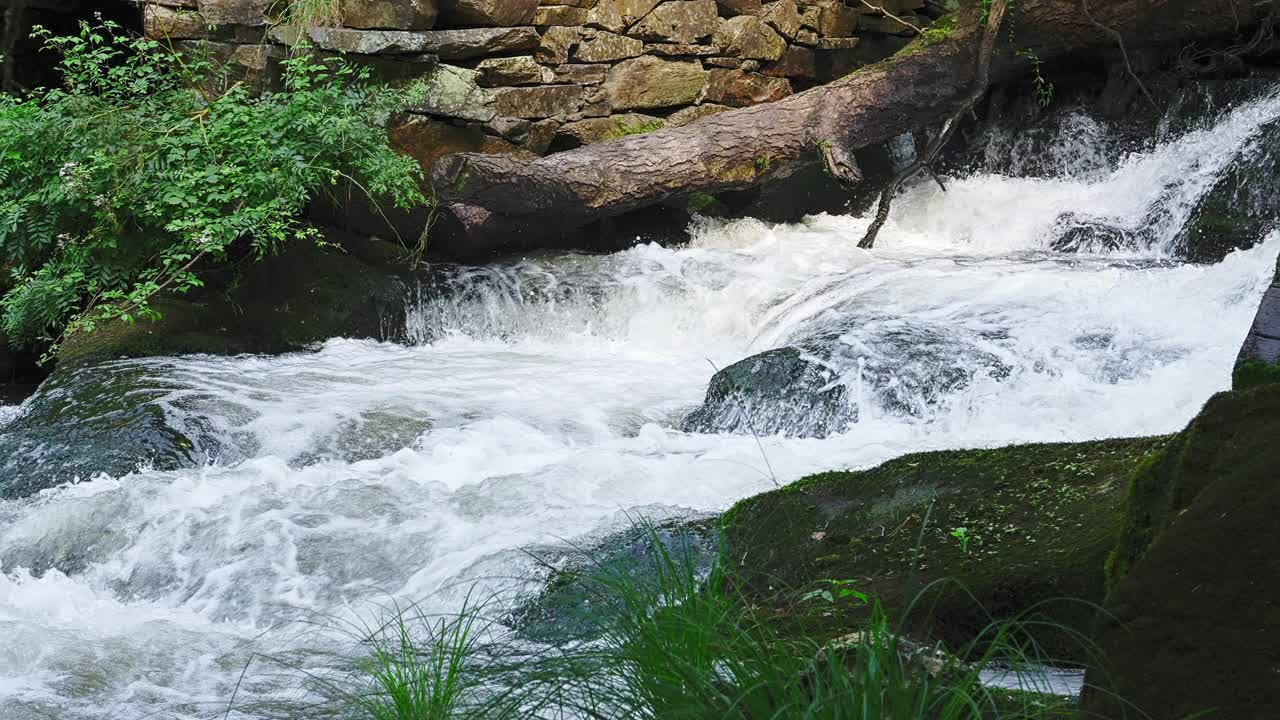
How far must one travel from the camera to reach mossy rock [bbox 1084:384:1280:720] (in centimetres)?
172

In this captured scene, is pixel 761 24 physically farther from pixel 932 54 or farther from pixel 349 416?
pixel 349 416

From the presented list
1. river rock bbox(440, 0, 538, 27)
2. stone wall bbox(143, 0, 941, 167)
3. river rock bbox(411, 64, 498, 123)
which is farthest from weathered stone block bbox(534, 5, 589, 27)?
river rock bbox(411, 64, 498, 123)

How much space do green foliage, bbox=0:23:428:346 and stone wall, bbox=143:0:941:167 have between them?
0.87 m

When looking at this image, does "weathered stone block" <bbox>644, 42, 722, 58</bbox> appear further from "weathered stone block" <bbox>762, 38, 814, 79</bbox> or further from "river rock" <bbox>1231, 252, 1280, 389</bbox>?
"river rock" <bbox>1231, 252, 1280, 389</bbox>

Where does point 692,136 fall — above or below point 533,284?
above

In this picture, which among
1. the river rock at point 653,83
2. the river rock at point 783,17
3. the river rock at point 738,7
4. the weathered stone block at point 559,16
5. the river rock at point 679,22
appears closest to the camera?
the weathered stone block at point 559,16

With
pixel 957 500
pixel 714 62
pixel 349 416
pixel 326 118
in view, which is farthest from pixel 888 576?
pixel 714 62

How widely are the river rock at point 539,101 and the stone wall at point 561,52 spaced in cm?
1

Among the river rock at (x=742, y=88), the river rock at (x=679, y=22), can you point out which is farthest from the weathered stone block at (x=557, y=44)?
the river rock at (x=742, y=88)

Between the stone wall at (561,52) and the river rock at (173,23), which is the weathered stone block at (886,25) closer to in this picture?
the stone wall at (561,52)

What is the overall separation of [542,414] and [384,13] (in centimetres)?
374

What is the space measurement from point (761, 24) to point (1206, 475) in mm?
8362

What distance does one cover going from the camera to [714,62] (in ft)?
31.6

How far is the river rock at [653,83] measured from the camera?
9.13 meters
